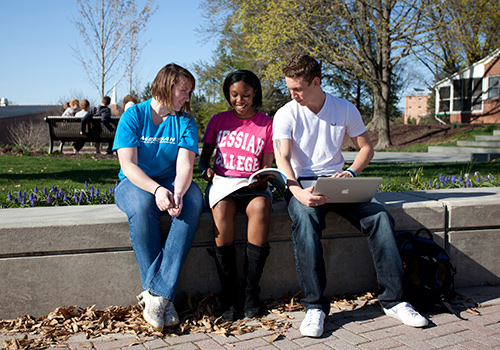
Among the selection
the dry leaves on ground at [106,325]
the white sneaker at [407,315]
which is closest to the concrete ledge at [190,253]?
the dry leaves on ground at [106,325]

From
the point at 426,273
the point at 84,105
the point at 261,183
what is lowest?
the point at 426,273

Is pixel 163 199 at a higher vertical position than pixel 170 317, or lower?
higher

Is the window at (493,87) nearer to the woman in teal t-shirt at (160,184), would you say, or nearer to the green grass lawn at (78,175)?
the green grass lawn at (78,175)

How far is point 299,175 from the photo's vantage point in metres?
3.49

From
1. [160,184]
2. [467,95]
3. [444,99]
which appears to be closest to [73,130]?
[160,184]

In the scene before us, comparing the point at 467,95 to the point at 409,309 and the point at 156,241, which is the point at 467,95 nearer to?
the point at 409,309

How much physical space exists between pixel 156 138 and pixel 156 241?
73 cm

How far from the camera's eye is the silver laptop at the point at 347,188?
3039 mm

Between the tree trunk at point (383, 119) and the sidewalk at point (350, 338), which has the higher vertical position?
the tree trunk at point (383, 119)

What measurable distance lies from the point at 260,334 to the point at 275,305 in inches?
19.2

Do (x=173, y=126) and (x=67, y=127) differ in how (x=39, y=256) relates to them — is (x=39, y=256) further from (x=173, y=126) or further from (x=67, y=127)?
(x=67, y=127)

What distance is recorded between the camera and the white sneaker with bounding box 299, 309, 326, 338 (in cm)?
283

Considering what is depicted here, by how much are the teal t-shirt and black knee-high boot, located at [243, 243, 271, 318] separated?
0.80 metres

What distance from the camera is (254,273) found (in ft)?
10.5
